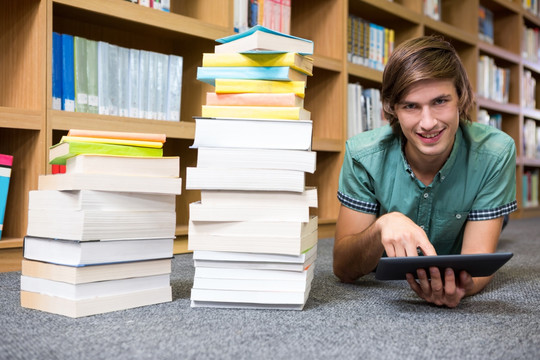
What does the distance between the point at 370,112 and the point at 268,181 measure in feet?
6.38

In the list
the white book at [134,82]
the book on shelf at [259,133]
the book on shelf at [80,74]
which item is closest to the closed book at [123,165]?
the book on shelf at [259,133]

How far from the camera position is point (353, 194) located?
4.56ft

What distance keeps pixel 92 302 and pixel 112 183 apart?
23 cm

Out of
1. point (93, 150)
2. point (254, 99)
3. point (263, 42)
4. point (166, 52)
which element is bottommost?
point (93, 150)

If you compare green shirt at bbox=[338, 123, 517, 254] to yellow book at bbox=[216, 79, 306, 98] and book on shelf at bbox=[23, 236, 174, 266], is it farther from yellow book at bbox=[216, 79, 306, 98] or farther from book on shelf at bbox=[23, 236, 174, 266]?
book on shelf at bbox=[23, 236, 174, 266]

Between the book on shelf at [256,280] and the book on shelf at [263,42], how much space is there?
18.1 inches

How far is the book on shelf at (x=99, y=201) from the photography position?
39.9 inches

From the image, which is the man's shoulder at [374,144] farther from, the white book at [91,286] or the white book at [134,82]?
the white book at [134,82]

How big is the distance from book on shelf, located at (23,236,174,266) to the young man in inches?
18.5

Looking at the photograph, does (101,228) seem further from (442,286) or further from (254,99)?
(442,286)

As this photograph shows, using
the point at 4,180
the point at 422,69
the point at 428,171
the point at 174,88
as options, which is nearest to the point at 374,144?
the point at 428,171

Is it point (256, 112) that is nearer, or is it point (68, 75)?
point (256, 112)

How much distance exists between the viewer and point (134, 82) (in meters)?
1.93

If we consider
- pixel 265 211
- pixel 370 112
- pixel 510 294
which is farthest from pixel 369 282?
pixel 370 112
